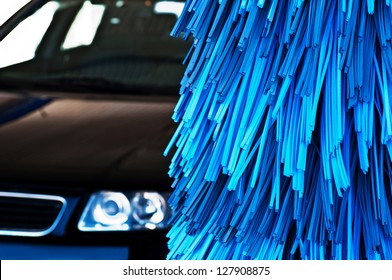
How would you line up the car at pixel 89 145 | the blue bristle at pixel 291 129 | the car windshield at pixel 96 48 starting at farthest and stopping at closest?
the car windshield at pixel 96 48 → the car at pixel 89 145 → the blue bristle at pixel 291 129

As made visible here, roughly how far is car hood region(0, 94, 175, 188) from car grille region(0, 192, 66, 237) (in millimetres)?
60

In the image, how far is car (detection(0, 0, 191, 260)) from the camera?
7.88ft

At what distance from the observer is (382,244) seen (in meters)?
1.19

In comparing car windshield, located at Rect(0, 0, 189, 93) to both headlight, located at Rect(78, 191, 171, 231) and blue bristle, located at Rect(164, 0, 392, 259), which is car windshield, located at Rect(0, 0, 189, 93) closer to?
headlight, located at Rect(78, 191, 171, 231)

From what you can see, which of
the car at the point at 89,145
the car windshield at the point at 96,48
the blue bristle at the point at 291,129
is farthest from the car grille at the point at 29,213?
the blue bristle at the point at 291,129

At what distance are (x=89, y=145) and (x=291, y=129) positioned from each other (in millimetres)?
1436

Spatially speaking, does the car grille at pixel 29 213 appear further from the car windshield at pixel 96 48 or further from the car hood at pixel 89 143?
the car windshield at pixel 96 48

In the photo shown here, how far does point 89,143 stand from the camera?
8.34ft

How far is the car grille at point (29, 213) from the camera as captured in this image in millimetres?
2418

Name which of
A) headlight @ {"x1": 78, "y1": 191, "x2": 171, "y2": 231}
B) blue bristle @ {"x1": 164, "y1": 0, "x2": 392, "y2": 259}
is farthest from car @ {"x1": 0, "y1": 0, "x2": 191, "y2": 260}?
blue bristle @ {"x1": 164, "y1": 0, "x2": 392, "y2": 259}

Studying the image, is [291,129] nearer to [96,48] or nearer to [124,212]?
[124,212]
